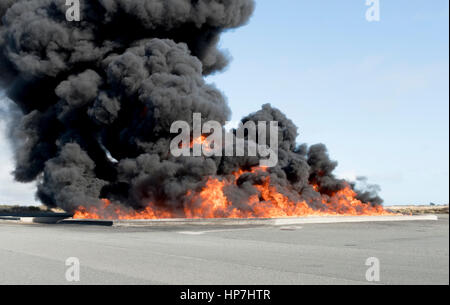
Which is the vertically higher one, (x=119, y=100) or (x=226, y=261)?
(x=119, y=100)

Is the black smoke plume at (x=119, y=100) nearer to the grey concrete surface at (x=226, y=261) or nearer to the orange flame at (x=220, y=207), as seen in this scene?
the orange flame at (x=220, y=207)

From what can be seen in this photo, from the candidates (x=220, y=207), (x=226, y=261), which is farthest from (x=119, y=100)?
(x=226, y=261)

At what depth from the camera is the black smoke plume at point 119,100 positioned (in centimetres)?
2870

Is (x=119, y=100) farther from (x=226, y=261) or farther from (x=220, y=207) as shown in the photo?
(x=226, y=261)

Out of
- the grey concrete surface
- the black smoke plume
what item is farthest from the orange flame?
the grey concrete surface

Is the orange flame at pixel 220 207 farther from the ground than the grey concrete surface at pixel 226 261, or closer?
farther from the ground

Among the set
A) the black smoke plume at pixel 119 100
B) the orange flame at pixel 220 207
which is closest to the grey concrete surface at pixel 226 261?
the orange flame at pixel 220 207

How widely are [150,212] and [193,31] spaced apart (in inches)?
569

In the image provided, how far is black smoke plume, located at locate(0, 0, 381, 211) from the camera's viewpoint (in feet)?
94.2

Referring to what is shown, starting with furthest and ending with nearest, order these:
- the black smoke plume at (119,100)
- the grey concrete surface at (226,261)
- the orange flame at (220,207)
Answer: the black smoke plume at (119,100), the orange flame at (220,207), the grey concrete surface at (226,261)

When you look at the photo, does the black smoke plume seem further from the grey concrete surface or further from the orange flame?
the grey concrete surface

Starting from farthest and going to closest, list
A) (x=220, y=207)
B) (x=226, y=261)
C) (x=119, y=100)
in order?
1. (x=119, y=100)
2. (x=220, y=207)
3. (x=226, y=261)

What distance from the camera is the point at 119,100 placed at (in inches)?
1212

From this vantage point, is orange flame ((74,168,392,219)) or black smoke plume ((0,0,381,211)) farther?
black smoke plume ((0,0,381,211))
